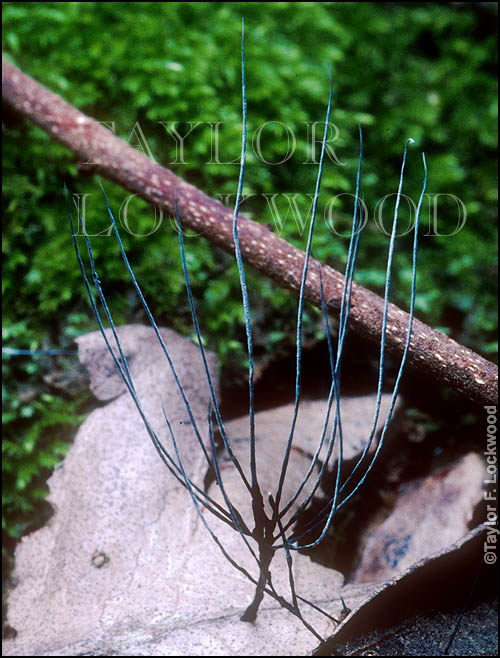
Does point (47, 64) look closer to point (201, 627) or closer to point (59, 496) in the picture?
point (59, 496)

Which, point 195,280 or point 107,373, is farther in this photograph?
point 195,280

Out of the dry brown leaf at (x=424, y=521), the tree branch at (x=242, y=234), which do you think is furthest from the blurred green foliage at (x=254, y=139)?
the dry brown leaf at (x=424, y=521)

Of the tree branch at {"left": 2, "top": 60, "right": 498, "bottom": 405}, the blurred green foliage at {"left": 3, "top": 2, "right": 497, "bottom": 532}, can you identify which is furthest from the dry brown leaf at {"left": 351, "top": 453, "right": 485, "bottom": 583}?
the blurred green foliage at {"left": 3, "top": 2, "right": 497, "bottom": 532}

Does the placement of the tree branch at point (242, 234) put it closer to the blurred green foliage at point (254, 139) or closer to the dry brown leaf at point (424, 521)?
the blurred green foliage at point (254, 139)

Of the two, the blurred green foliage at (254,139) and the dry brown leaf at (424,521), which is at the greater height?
the blurred green foliage at (254,139)

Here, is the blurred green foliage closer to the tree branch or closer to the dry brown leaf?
the tree branch

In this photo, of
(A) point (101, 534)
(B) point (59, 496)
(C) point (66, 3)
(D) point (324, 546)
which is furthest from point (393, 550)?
(C) point (66, 3)
